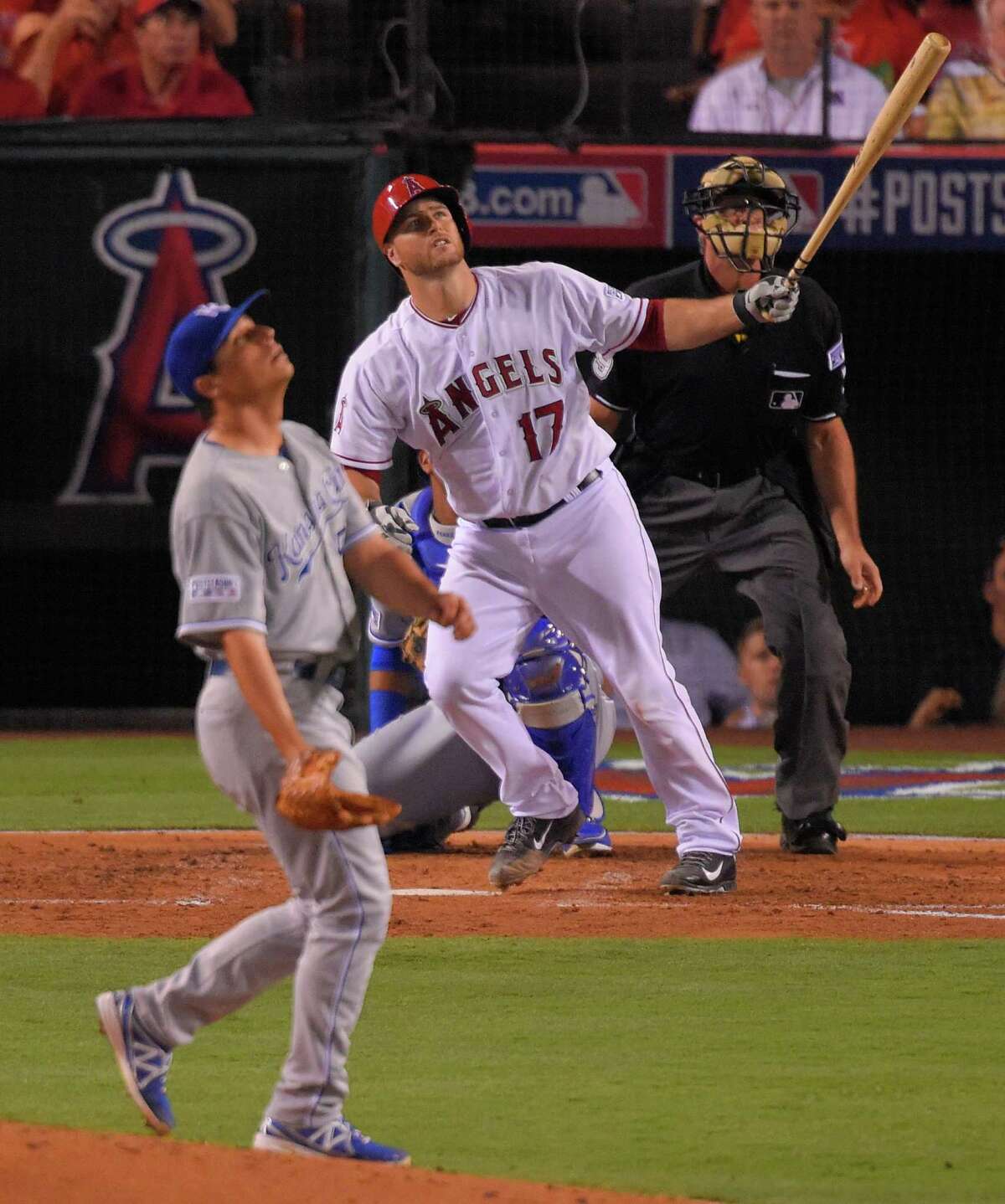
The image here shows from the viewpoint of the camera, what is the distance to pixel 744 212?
609 centimetres

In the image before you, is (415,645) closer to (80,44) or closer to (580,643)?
(580,643)

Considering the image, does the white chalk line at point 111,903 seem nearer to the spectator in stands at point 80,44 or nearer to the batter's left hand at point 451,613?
the batter's left hand at point 451,613

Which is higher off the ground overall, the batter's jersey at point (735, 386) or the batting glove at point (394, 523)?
the batter's jersey at point (735, 386)

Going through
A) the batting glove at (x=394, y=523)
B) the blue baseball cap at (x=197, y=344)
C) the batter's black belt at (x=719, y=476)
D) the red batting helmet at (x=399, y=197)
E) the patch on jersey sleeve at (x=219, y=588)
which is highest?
the red batting helmet at (x=399, y=197)

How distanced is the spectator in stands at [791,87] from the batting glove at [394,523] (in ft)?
17.4

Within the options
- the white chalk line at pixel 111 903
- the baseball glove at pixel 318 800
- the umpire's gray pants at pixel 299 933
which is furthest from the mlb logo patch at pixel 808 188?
the baseball glove at pixel 318 800

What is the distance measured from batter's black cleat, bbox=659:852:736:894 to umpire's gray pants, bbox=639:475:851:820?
2.95 ft

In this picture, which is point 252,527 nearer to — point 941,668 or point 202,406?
point 202,406

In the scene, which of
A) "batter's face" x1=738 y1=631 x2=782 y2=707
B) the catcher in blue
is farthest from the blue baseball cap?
"batter's face" x1=738 y1=631 x2=782 y2=707

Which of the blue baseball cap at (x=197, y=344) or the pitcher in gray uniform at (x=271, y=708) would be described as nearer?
the pitcher in gray uniform at (x=271, y=708)

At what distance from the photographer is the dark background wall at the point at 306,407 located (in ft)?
33.8

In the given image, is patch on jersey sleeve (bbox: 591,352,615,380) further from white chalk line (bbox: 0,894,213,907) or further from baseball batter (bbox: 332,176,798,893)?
white chalk line (bbox: 0,894,213,907)

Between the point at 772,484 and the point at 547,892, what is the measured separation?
1.54 meters

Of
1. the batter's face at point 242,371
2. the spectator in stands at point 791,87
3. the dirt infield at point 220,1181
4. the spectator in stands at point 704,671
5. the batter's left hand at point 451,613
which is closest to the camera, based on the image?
the dirt infield at point 220,1181
